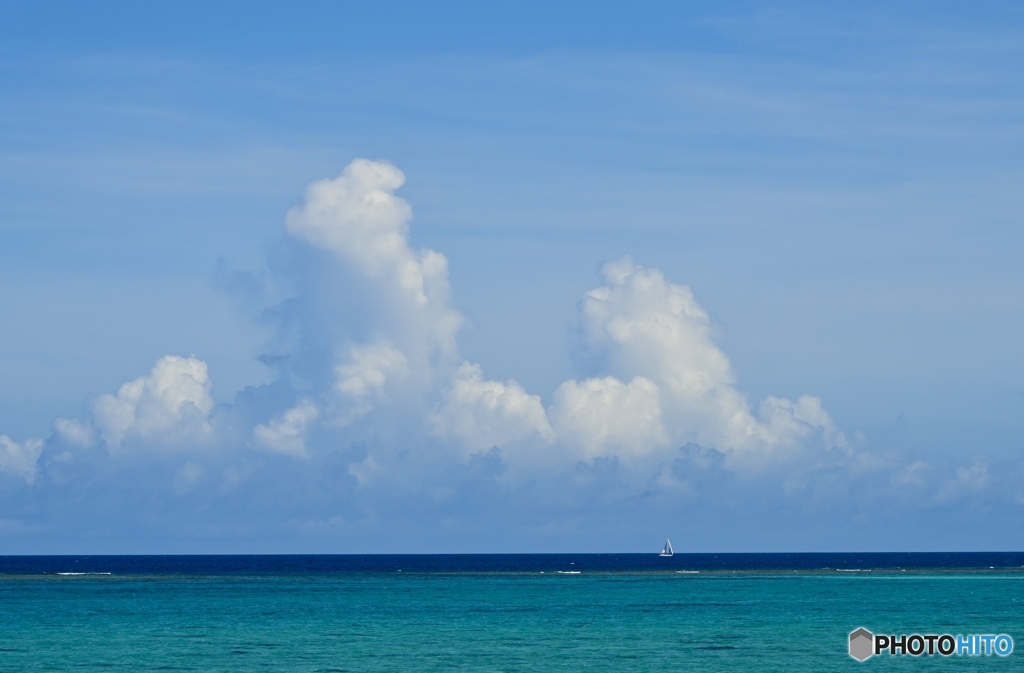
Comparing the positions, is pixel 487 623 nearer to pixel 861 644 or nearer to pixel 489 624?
pixel 489 624

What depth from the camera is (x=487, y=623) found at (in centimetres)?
9450

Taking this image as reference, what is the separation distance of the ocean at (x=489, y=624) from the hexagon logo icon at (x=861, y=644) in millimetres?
728

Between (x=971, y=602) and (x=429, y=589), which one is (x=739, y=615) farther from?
(x=429, y=589)

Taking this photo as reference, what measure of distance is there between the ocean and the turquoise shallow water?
0.52 ft

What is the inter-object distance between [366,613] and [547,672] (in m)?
39.9

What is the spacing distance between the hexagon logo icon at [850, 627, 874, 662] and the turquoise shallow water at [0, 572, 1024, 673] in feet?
3.45

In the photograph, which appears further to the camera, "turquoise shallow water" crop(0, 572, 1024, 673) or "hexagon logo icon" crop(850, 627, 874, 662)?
"hexagon logo icon" crop(850, 627, 874, 662)

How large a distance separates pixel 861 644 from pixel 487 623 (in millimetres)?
28188

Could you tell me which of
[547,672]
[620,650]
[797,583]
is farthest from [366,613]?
[797,583]

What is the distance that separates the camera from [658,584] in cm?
15012

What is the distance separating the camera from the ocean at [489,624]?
7156 cm

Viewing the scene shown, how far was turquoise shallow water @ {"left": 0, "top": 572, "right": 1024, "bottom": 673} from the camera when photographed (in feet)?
235

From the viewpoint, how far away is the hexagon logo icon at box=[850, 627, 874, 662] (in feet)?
238

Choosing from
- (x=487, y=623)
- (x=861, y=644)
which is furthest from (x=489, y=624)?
(x=861, y=644)
